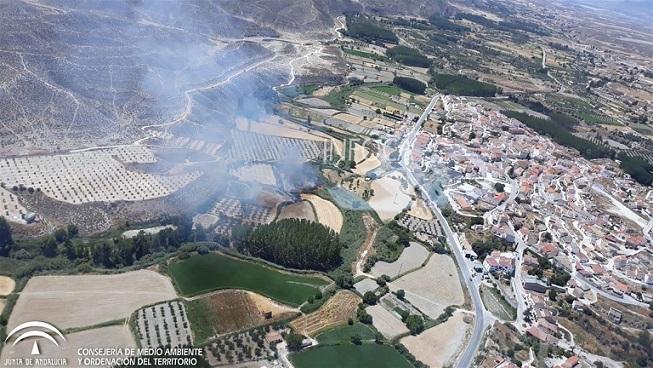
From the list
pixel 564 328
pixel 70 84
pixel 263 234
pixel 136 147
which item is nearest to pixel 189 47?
pixel 70 84

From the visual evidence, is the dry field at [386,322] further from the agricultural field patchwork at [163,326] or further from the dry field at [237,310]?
the agricultural field patchwork at [163,326]

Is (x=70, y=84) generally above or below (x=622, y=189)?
above

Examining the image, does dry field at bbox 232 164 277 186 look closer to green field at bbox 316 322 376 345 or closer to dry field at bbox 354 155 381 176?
dry field at bbox 354 155 381 176

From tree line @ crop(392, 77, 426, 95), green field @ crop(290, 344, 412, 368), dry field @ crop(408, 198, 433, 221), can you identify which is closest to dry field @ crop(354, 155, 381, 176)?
dry field @ crop(408, 198, 433, 221)

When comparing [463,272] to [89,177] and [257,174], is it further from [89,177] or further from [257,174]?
[89,177]

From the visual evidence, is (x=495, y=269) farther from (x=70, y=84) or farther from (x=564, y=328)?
(x=70, y=84)

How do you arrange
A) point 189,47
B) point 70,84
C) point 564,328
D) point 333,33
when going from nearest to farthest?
point 564,328
point 70,84
point 189,47
point 333,33

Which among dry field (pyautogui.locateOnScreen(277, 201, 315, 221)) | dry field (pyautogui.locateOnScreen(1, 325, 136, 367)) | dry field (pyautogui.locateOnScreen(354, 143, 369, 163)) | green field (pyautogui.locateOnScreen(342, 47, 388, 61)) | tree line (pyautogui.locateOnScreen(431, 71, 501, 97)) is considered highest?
green field (pyautogui.locateOnScreen(342, 47, 388, 61))

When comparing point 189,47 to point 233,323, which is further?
point 189,47
